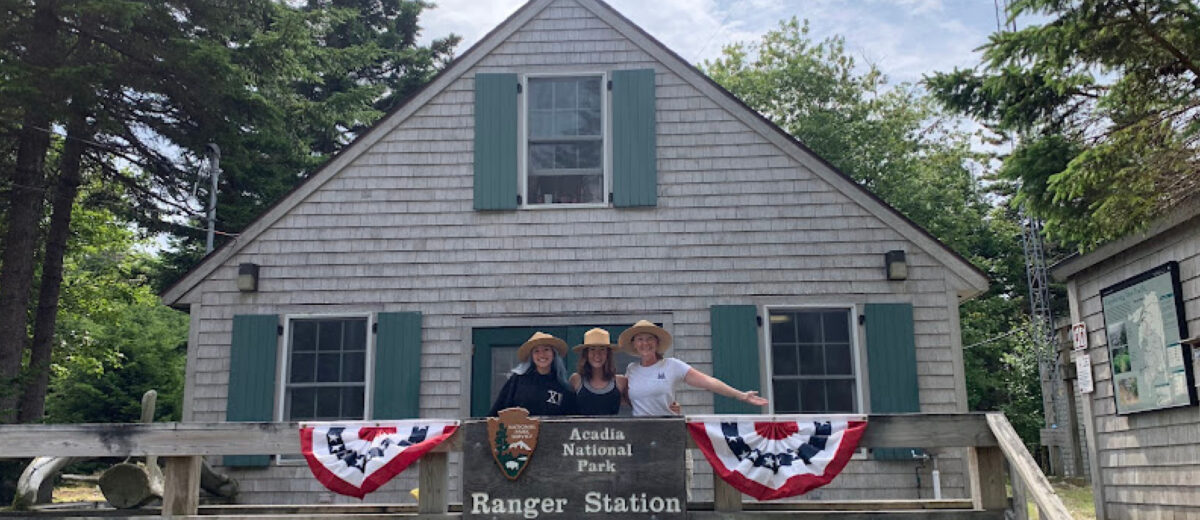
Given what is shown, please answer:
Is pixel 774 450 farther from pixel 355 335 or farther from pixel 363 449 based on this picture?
pixel 355 335

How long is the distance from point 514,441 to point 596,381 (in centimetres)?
84

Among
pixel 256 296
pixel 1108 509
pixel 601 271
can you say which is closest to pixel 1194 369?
pixel 1108 509

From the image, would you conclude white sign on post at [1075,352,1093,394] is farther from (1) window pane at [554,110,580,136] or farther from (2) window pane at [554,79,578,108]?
(2) window pane at [554,79,578,108]

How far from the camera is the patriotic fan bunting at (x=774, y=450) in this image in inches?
239

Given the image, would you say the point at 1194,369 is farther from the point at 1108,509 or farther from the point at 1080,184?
the point at 1108,509

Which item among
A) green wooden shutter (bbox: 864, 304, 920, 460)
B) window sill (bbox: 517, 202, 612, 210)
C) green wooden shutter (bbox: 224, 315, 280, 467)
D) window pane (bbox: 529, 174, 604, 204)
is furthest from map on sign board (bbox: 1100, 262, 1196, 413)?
green wooden shutter (bbox: 224, 315, 280, 467)

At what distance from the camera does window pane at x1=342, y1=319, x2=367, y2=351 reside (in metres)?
9.98

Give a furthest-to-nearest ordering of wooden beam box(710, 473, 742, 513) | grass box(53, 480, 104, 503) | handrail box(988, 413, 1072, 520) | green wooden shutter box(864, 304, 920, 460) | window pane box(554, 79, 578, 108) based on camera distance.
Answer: grass box(53, 480, 104, 503) < window pane box(554, 79, 578, 108) < green wooden shutter box(864, 304, 920, 460) < wooden beam box(710, 473, 742, 513) < handrail box(988, 413, 1072, 520)

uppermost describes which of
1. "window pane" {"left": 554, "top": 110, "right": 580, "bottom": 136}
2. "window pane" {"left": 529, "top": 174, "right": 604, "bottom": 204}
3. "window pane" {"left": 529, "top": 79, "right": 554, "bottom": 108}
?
"window pane" {"left": 529, "top": 79, "right": 554, "bottom": 108}

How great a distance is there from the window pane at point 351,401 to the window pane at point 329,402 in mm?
48

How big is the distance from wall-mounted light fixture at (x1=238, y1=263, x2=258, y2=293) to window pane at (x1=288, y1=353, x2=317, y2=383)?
79 cm

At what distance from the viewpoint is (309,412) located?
388 inches

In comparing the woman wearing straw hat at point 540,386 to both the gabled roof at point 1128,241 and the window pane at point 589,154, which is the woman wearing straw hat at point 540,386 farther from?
the gabled roof at point 1128,241

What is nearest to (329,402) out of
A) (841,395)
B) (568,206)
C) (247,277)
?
(247,277)
